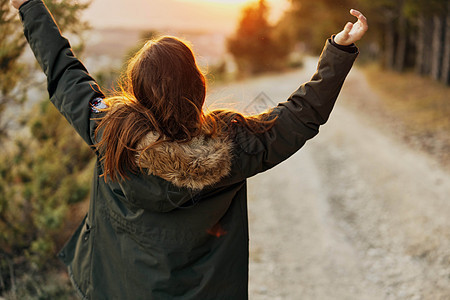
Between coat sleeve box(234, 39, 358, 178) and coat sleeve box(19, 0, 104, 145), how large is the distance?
63 centimetres

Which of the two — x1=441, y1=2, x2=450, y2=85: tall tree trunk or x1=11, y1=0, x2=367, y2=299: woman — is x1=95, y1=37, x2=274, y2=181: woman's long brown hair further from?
x1=441, y1=2, x2=450, y2=85: tall tree trunk

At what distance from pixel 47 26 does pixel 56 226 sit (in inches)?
101

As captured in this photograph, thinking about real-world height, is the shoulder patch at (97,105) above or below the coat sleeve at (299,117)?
above

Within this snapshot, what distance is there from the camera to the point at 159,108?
151 cm

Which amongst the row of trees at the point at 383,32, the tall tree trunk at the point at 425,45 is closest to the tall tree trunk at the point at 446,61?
the row of trees at the point at 383,32

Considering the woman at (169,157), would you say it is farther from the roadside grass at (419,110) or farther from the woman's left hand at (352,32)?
the roadside grass at (419,110)

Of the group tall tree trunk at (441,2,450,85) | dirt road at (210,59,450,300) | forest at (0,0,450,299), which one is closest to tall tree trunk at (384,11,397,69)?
tall tree trunk at (441,2,450,85)

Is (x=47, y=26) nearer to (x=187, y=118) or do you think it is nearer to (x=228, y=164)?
(x=187, y=118)

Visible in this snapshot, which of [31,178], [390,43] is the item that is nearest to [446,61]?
[390,43]

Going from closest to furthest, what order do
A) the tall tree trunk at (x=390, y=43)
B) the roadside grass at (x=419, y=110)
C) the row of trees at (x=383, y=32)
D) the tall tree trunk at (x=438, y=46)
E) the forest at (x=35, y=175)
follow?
the forest at (x=35, y=175) < the roadside grass at (x=419, y=110) < the row of trees at (x=383, y=32) < the tall tree trunk at (x=438, y=46) < the tall tree trunk at (x=390, y=43)

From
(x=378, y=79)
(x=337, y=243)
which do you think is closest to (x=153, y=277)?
(x=337, y=243)

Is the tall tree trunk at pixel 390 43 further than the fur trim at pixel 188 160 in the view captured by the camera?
Yes

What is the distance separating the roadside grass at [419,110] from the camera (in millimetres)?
8188

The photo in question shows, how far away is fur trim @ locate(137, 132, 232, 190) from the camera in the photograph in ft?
4.89
